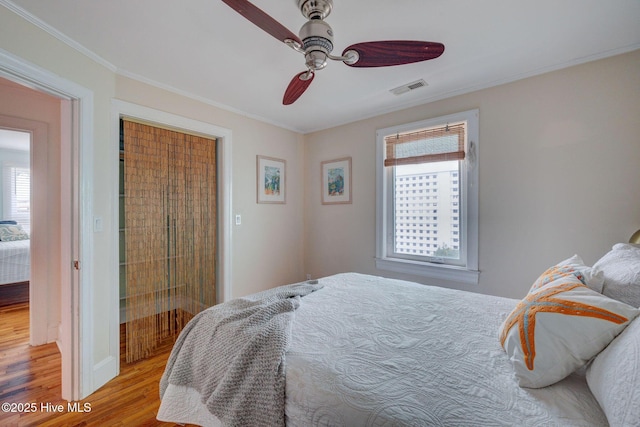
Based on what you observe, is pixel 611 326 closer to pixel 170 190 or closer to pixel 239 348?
pixel 239 348

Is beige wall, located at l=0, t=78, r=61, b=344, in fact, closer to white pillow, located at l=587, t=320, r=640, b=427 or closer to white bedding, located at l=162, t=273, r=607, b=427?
white bedding, located at l=162, t=273, r=607, b=427

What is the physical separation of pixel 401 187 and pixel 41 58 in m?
3.08

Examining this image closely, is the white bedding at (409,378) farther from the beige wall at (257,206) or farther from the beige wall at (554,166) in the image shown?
the beige wall at (257,206)

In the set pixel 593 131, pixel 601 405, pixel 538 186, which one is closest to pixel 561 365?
pixel 601 405

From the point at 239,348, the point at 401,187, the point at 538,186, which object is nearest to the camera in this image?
the point at 239,348

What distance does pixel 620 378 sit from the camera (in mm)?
660

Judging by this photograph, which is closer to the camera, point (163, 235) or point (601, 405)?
point (601, 405)

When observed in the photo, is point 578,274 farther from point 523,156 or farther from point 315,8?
point 315,8

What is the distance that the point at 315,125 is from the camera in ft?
11.9

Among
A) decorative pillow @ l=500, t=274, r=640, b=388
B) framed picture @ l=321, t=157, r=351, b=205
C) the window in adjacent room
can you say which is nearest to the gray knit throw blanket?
decorative pillow @ l=500, t=274, r=640, b=388

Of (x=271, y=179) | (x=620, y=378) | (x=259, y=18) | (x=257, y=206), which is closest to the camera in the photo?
(x=620, y=378)

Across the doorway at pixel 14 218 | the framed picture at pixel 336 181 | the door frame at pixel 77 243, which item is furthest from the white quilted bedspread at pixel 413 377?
the doorway at pixel 14 218

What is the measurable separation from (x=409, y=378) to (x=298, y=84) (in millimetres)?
1742

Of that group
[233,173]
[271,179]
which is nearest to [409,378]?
[233,173]
